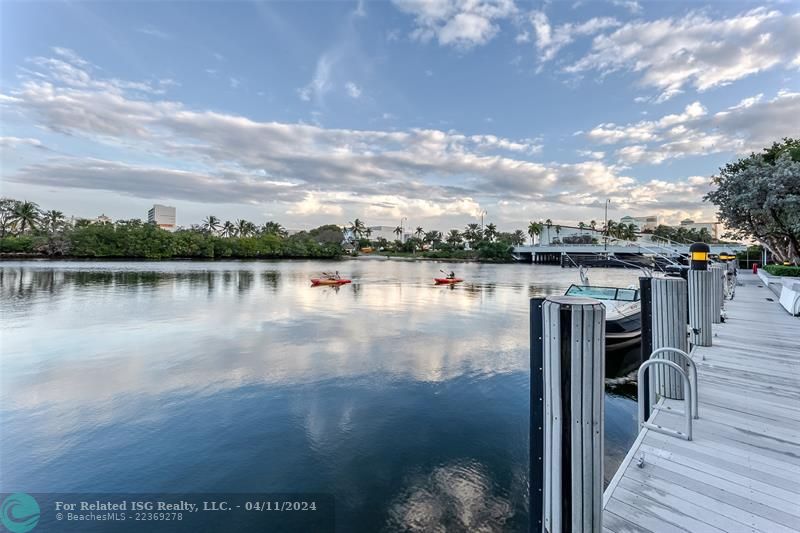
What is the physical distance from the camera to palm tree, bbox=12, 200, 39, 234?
237 feet

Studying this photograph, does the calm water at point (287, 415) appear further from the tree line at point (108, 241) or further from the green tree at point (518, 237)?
the green tree at point (518, 237)

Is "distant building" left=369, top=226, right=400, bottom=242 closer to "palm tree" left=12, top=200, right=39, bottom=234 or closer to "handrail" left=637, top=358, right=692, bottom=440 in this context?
"palm tree" left=12, top=200, right=39, bottom=234

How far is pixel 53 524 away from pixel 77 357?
819 cm

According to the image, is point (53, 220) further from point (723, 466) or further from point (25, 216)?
point (723, 466)

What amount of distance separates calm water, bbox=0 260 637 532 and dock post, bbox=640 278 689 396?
1664mm

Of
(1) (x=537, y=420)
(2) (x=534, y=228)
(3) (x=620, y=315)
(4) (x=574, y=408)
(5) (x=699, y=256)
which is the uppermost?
(2) (x=534, y=228)

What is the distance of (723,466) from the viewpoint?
3.37 meters

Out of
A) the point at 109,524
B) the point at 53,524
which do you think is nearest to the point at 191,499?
the point at 109,524

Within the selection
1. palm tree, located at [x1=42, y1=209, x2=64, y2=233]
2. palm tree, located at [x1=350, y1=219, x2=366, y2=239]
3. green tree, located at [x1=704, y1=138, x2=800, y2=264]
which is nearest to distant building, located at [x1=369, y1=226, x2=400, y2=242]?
palm tree, located at [x1=350, y1=219, x2=366, y2=239]

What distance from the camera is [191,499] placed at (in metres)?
5.02

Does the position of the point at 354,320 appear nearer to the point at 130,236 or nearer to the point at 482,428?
the point at 482,428

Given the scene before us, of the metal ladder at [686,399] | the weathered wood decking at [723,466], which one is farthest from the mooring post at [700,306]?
the metal ladder at [686,399]

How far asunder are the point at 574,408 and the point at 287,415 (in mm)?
6401

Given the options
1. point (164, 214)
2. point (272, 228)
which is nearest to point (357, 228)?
point (272, 228)
